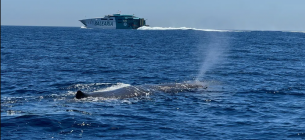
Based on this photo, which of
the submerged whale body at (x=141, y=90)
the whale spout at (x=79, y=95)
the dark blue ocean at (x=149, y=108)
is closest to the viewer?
the dark blue ocean at (x=149, y=108)

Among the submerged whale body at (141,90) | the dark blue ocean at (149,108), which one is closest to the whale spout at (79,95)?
the submerged whale body at (141,90)

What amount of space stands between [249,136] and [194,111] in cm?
497

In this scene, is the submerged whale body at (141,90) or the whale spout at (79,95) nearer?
the whale spout at (79,95)

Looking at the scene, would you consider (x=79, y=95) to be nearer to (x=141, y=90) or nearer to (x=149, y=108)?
(x=149, y=108)

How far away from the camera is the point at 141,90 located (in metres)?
→ 25.5

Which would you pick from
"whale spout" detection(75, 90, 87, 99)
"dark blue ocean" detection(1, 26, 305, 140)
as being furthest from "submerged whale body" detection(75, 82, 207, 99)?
"dark blue ocean" detection(1, 26, 305, 140)

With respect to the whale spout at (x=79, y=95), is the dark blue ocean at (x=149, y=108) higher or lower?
lower

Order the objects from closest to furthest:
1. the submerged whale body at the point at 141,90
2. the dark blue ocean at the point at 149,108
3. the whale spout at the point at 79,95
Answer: the dark blue ocean at the point at 149,108
the whale spout at the point at 79,95
the submerged whale body at the point at 141,90

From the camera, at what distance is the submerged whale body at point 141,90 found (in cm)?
2353

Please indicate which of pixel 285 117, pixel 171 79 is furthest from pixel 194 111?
pixel 171 79

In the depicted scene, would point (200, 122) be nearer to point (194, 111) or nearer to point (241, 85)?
point (194, 111)

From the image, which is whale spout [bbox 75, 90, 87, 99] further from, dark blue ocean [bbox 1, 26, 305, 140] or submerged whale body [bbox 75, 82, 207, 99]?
dark blue ocean [bbox 1, 26, 305, 140]

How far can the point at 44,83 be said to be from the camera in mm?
29750

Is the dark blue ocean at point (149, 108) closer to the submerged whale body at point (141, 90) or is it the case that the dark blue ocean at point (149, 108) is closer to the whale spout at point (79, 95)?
the whale spout at point (79, 95)
